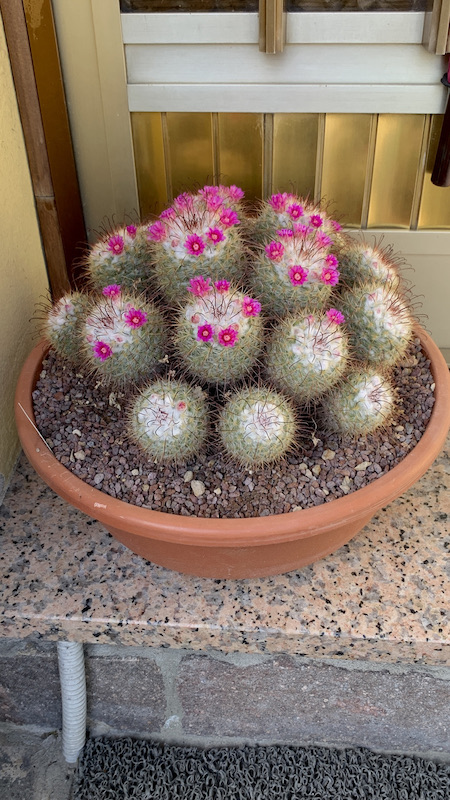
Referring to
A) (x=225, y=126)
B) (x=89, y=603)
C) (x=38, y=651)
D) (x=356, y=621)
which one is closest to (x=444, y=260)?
(x=225, y=126)

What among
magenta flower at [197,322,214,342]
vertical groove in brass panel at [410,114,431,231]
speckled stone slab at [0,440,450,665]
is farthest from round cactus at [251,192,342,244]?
speckled stone slab at [0,440,450,665]

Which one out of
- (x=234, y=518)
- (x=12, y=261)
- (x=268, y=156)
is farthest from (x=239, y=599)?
(x=268, y=156)

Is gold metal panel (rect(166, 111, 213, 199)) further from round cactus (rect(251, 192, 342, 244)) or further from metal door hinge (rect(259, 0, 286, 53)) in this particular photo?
round cactus (rect(251, 192, 342, 244))

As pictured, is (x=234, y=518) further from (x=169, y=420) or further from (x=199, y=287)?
(x=199, y=287)

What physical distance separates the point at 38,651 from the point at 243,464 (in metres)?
0.48

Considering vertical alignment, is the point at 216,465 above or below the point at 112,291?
A: below

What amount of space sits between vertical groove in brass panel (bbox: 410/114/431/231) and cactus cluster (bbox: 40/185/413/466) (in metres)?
0.30

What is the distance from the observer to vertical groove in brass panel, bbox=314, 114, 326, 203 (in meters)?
1.21

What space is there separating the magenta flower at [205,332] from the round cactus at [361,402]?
0.20 metres

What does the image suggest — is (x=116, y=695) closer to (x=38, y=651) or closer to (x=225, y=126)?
(x=38, y=651)

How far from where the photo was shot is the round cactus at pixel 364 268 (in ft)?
3.40

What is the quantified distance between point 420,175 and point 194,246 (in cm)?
55

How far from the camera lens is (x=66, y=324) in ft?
3.46

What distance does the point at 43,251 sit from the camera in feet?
4.17
